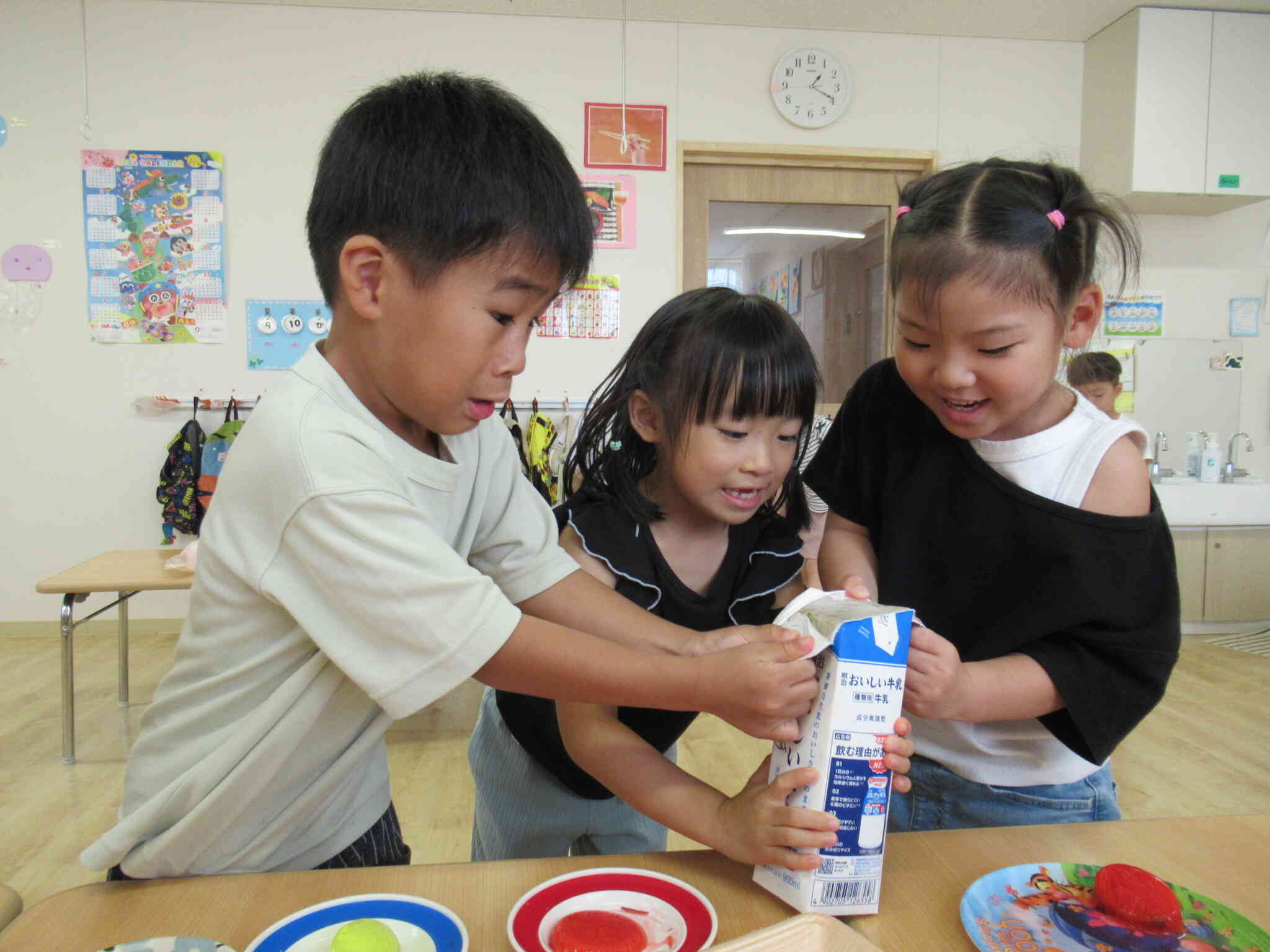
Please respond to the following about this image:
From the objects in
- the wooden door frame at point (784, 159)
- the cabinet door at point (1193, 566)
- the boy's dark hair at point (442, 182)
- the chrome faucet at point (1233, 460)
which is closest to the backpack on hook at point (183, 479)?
the wooden door frame at point (784, 159)

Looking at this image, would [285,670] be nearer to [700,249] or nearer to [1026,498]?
[1026,498]

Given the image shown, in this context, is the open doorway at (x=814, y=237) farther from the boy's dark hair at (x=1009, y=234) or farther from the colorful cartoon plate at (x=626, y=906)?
the colorful cartoon plate at (x=626, y=906)

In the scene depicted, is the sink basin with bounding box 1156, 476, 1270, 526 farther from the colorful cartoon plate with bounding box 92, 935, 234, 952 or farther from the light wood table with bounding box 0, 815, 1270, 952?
the colorful cartoon plate with bounding box 92, 935, 234, 952

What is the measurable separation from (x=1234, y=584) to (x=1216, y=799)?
2.09 metres

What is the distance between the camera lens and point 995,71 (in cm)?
396

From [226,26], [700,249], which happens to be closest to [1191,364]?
[700,249]

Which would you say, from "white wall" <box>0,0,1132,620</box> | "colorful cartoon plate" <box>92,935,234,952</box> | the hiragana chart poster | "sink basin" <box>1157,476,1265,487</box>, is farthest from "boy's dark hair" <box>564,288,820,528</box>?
the hiragana chart poster

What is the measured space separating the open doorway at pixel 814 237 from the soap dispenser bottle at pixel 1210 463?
160 cm

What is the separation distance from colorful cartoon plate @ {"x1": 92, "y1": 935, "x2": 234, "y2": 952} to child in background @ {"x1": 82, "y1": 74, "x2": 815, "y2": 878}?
16cm

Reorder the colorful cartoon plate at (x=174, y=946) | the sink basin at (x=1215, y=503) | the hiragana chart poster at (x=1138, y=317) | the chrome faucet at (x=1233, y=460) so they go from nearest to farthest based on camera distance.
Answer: the colorful cartoon plate at (x=174, y=946) < the sink basin at (x=1215, y=503) < the chrome faucet at (x=1233, y=460) < the hiragana chart poster at (x=1138, y=317)

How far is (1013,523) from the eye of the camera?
856 millimetres

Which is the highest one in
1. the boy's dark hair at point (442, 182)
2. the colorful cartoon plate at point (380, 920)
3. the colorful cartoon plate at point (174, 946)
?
the boy's dark hair at point (442, 182)

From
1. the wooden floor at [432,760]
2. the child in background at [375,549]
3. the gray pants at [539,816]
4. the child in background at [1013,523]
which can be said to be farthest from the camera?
the wooden floor at [432,760]

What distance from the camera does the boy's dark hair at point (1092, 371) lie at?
3438mm
